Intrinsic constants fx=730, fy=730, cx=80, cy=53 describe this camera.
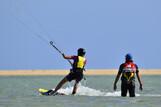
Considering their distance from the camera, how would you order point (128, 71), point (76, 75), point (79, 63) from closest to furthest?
point (128, 71), point (79, 63), point (76, 75)

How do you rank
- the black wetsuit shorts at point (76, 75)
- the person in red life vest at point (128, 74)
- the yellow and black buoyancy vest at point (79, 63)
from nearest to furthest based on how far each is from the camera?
the person in red life vest at point (128, 74) → the yellow and black buoyancy vest at point (79, 63) → the black wetsuit shorts at point (76, 75)

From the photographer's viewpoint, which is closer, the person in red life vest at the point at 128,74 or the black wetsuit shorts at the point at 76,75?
the person in red life vest at the point at 128,74

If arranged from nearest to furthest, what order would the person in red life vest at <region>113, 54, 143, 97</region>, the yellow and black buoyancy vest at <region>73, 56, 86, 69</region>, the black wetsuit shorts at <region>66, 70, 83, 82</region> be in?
the person in red life vest at <region>113, 54, 143, 97</region> < the yellow and black buoyancy vest at <region>73, 56, 86, 69</region> < the black wetsuit shorts at <region>66, 70, 83, 82</region>

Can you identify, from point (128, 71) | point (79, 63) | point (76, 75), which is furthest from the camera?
point (76, 75)

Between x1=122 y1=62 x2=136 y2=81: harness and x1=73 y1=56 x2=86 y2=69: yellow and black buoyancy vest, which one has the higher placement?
x1=73 y1=56 x2=86 y2=69: yellow and black buoyancy vest

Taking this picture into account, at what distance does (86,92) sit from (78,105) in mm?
11319

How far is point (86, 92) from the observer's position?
3177 centimetres

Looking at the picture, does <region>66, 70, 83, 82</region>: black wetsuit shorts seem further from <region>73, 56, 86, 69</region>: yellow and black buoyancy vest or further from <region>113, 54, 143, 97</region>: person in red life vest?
<region>113, 54, 143, 97</region>: person in red life vest

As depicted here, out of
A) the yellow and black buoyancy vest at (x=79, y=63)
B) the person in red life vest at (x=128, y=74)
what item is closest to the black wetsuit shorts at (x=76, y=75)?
the yellow and black buoyancy vest at (x=79, y=63)

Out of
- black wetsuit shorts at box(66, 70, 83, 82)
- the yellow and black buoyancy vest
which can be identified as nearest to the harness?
the yellow and black buoyancy vest

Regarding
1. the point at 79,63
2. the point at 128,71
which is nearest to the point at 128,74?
the point at 128,71

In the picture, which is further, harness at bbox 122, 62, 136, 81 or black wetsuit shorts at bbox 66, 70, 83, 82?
black wetsuit shorts at bbox 66, 70, 83, 82

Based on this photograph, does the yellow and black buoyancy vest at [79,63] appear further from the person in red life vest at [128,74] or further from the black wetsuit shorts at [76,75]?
the person in red life vest at [128,74]

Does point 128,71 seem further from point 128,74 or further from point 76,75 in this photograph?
point 76,75
